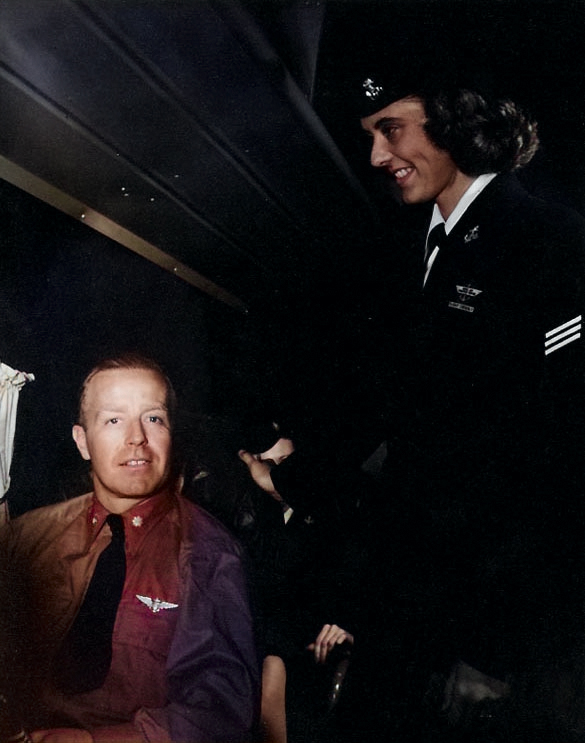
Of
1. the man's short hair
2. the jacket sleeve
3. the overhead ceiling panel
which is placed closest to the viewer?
the overhead ceiling panel

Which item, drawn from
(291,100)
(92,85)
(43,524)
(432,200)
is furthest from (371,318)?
(43,524)

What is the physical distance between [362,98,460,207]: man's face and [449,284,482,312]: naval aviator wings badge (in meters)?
0.20

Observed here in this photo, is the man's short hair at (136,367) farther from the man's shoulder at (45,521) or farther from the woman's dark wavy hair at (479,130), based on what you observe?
the woman's dark wavy hair at (479,130)

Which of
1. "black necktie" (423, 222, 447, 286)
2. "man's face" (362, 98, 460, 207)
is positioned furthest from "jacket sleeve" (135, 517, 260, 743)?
"man's face" (362, 98, 460, 207)

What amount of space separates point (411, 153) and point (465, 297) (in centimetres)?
33

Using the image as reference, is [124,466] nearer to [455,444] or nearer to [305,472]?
[305,472]

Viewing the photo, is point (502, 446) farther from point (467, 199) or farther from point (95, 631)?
point (95, 631)

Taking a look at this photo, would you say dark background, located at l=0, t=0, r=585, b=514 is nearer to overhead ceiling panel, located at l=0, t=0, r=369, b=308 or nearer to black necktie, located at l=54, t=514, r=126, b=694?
overhead ceiling panel, located at l=0, t=0, r=369, b=308

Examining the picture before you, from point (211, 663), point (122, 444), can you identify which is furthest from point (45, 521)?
point (211, 663)

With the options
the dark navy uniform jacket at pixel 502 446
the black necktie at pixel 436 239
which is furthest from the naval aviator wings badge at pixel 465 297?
the black necktie at pixel 436 239

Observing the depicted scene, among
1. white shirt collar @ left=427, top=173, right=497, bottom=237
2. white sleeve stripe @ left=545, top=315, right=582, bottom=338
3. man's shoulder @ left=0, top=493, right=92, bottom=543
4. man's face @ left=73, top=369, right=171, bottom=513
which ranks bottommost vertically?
man's shoulder @ left=0, top=493, right=92, bottom=543

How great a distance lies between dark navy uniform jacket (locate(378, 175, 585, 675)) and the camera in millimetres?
1358

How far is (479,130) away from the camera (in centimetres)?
139

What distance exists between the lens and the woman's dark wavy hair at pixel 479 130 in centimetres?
138
